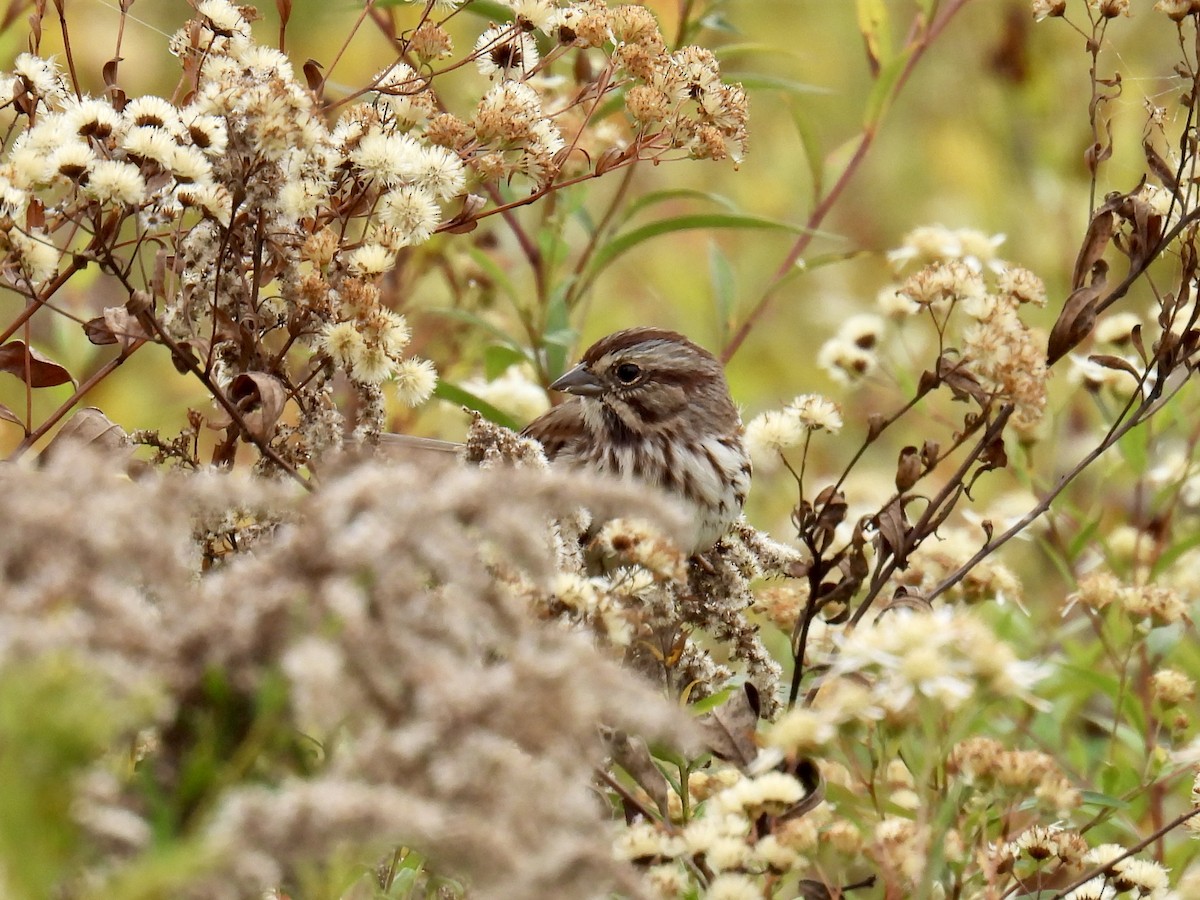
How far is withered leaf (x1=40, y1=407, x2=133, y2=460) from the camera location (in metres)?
2.25

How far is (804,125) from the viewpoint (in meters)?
3.54

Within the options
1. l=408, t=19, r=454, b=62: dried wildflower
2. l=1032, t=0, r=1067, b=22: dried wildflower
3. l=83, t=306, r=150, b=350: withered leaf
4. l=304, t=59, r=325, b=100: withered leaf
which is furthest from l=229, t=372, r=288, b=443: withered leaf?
l=1032, t=0, r=1067, b=22: dried wildflower

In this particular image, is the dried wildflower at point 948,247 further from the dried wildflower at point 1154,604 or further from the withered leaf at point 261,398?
the withered leaf at point 261,398

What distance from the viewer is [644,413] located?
396 centimetres

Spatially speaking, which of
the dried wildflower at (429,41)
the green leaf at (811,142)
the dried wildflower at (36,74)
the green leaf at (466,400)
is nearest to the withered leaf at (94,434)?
the dried wildflower at (36,74)

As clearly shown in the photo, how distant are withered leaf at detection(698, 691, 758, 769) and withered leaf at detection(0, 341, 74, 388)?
3.63 feet

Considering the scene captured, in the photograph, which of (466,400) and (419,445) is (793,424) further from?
(419,445)

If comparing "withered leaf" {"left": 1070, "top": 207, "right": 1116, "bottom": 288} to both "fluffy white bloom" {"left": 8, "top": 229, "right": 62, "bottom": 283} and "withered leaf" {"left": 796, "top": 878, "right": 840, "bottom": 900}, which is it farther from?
"fluffy white bloom" {"left": 8, "top": 229, "right": 62, "bottom": 283}

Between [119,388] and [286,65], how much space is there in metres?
2.77

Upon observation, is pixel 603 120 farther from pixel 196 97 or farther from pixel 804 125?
pixel 196 97

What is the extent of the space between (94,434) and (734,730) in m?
0.99

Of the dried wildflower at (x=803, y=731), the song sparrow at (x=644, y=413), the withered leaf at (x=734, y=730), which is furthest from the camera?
the song sparrow at (x=644, y=413)

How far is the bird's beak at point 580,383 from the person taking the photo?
3.71 metres

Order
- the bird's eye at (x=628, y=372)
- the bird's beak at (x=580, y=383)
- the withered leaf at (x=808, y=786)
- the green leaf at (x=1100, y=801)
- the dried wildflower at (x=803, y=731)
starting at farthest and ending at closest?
the bird's eye at (x=628, y=372), the bird's beak at (x=580, y=383), the green leaf at (x=1100, y=801), the withered leaf at (x=808, y=786), the dried wildflower at (x=803, y=731)
